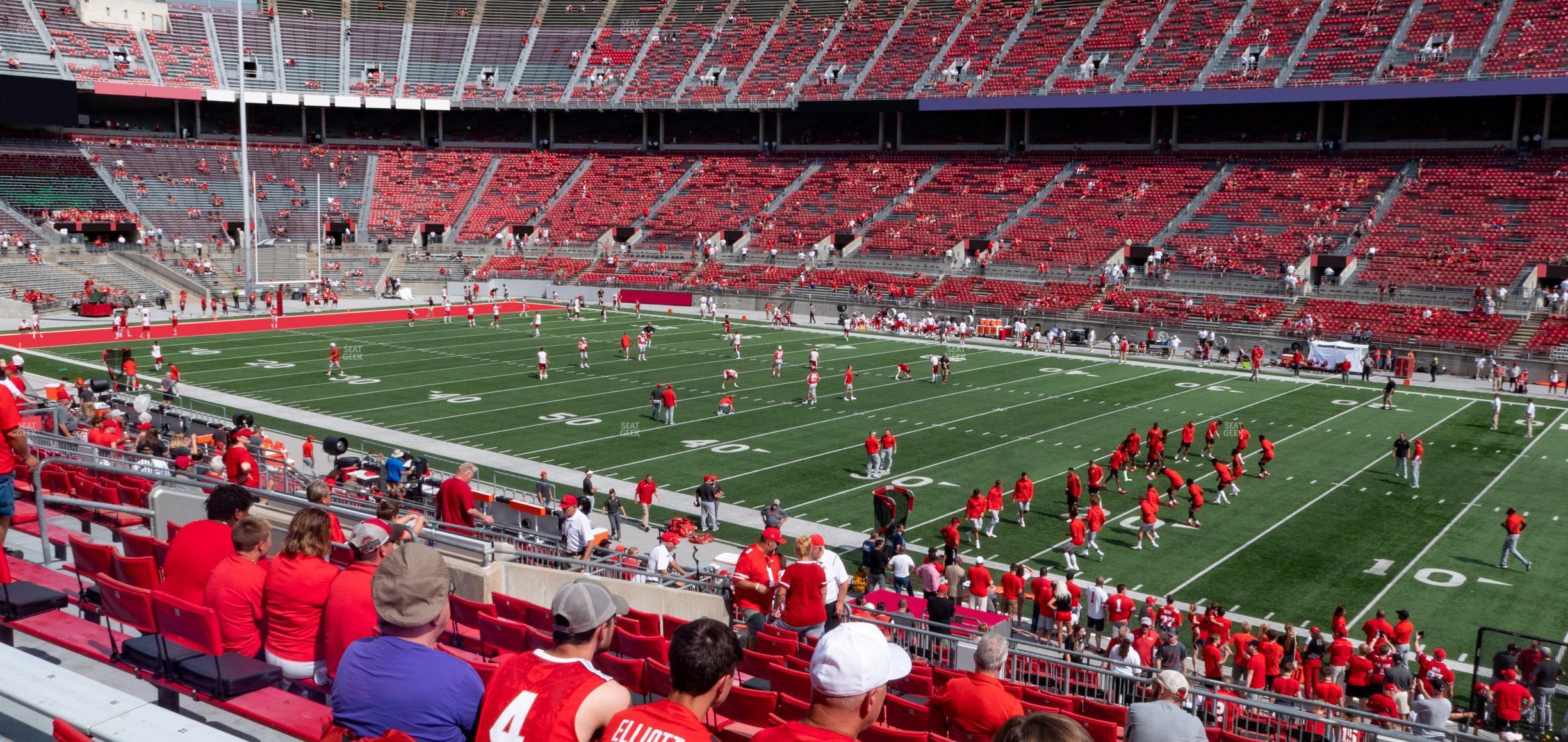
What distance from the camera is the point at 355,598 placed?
18.0ft

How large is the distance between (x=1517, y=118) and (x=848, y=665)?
59.0 m

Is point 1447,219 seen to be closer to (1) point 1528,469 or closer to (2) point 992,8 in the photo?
(1) point 1528,469

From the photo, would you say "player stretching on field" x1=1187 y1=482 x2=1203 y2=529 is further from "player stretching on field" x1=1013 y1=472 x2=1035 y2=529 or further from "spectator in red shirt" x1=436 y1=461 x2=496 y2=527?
"spectator in red shirt" x1=436 y1=461 x2=496 y2=527

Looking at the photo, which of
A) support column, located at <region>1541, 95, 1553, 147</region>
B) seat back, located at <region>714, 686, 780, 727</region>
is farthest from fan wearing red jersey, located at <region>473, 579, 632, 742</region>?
→ support column, located at <region>1541, 95, 1553, 147</region>

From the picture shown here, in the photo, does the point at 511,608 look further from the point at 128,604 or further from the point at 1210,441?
the point at 1210,441

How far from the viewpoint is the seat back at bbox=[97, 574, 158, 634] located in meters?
6.43

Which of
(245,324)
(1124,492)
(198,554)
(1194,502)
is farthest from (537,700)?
(245,324)

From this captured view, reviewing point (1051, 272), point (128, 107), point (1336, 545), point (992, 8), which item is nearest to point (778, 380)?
point (1336, 545)

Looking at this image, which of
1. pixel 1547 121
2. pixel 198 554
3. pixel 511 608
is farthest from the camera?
pixel 1547 121

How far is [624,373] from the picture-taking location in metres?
36.1

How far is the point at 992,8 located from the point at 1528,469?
52541mm

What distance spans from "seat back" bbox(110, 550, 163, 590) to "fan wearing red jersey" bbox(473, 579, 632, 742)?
4.24 m

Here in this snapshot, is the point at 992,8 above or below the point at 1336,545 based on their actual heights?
above

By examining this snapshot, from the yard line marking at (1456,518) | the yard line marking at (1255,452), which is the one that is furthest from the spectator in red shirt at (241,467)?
the yard line marking at (1456,518)
